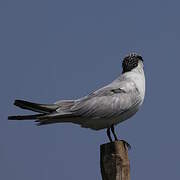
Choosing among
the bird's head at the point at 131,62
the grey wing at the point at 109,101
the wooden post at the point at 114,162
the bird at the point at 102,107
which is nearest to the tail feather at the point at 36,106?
the bird at the point at 102,107

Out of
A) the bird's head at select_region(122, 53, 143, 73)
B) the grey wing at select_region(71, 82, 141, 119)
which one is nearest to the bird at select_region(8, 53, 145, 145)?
the grey wing at select_region(71, 82, 141, 119)

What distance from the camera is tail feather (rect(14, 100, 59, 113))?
342 inches

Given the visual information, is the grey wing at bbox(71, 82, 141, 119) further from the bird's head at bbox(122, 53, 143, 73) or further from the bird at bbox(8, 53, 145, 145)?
the bird's head at bbox(122, 53, 143, 73)

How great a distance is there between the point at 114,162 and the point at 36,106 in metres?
1.84

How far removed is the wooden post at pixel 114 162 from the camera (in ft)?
24.5

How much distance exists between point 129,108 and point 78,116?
86 centimetres

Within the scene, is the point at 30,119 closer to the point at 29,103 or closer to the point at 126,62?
the point at 29,103

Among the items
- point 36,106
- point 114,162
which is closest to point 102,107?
point 36,106

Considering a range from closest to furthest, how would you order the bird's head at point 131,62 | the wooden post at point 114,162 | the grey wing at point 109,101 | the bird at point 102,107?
the wooden post at point 114,162 → the bird at point 102,107 → the grey wing at point 109,101 → the bird's head at point 131,62

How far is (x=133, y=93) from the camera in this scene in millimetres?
9523

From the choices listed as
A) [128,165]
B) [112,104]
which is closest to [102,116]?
[112,104]

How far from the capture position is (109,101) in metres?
9.48

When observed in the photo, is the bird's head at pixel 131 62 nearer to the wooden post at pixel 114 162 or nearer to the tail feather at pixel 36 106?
the tail feather at pixel 36 106

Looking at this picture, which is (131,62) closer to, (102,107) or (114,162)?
(102,107)
